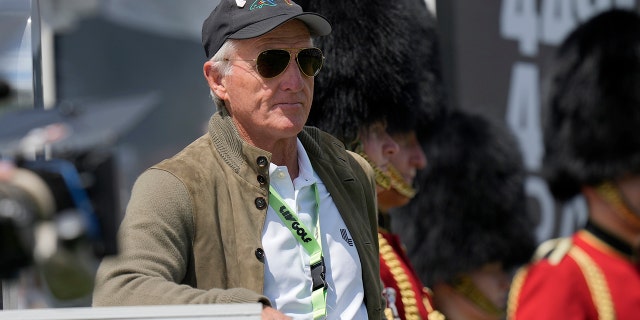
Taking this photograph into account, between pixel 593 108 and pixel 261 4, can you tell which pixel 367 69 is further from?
pixel 261 4

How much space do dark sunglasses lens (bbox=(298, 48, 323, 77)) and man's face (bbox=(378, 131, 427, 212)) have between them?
105 centimetres

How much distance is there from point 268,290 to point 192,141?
1.77 ft

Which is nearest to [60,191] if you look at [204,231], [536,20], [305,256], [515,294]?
[204,231]

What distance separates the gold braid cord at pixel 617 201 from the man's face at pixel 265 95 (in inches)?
35.0

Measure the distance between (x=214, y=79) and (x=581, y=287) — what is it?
1.08m

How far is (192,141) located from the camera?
3.28m

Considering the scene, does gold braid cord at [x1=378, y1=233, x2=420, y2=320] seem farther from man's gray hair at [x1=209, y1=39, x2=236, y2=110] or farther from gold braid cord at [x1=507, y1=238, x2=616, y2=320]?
man's gray hair at [x1=209, y1=39, x2=236, y2=110]

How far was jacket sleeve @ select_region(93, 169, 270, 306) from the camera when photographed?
264cm

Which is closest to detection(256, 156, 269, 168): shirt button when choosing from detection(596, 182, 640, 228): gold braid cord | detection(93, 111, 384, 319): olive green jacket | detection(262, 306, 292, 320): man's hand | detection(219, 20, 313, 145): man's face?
detection(93, 111, 384, 319): olive green jacket

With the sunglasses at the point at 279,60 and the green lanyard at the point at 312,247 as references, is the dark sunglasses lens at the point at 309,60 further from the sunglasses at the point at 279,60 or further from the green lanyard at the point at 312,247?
the green lanyard at the point at 312,247

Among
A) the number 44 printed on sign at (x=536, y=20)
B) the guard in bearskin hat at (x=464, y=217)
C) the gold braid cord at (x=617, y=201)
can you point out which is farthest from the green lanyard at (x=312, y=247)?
the number 44 printed on sign at (x=536, y=20)

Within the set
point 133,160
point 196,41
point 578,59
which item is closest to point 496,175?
point 578,59

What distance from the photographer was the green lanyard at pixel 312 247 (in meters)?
2.95

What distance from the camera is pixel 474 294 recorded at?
5078mm
